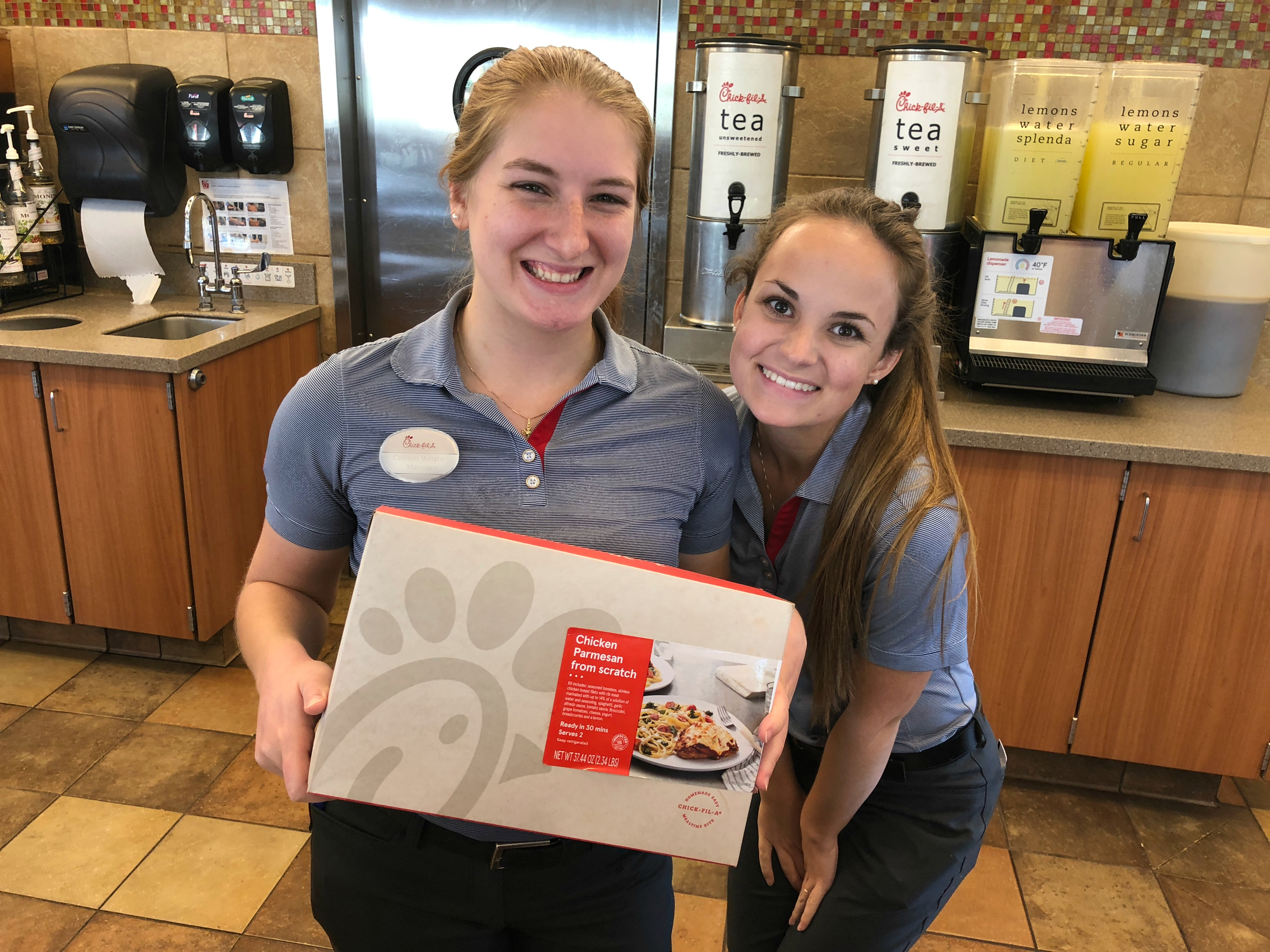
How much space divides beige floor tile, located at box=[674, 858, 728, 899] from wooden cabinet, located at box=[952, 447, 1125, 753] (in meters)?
0.74

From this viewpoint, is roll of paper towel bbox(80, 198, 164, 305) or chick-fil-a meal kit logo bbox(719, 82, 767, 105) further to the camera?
roll of paper towel bbox(80, 198, 164, 305)

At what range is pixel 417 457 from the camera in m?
0.95

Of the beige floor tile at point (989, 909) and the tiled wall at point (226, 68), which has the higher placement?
the tiled wall at point (226, 68)

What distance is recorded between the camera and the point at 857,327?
112 cm

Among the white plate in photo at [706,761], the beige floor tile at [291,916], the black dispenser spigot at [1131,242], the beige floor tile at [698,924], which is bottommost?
the beige floor tile at [698,924]

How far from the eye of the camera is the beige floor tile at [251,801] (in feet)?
6.84

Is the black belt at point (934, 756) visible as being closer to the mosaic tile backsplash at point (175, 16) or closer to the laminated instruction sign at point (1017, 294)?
the laminated instruction sign at point (1017, 294)

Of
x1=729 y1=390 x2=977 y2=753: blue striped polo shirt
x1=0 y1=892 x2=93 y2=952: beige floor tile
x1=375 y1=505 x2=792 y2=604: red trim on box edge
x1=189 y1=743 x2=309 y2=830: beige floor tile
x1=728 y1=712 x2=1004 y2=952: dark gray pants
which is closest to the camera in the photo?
x1=375 y1=505 x2=792 y2=604: red trim on box edge

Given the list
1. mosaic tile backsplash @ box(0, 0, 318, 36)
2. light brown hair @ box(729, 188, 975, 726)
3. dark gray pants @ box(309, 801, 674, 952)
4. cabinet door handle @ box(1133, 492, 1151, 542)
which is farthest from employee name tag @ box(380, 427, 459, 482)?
mosaic tile backsplash @ box(0, 0, 318, 36)

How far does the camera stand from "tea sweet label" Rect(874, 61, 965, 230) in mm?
2029

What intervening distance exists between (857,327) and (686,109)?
171 centimetres

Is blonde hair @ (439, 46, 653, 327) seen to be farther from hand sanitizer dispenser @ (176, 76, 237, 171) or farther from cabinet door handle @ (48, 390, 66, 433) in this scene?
hand sanitizer dispenser @ (176, 76, 237, 171)

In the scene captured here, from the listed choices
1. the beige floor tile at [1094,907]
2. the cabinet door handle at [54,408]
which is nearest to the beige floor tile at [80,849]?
the cabinet door handle at [54,408]

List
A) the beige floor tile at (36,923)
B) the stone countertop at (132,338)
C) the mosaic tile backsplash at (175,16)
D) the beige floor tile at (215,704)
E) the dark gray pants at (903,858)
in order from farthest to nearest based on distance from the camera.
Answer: the mosaic tile backsplash at (175,16) < the beige floor tile at (215,704) < the stone countertop at (132,338) < the beige floor tile at (36,923) < the dark gray pants at (903,858)
